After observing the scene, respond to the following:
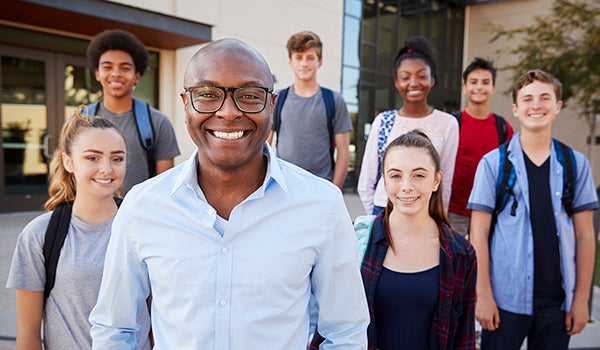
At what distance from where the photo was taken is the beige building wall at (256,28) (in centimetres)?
1009

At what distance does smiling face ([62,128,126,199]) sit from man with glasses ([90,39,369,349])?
869 mm

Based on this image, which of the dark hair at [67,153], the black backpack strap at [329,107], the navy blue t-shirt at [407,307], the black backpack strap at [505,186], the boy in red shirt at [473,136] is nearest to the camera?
the navy blue t-shirt at [407,307]

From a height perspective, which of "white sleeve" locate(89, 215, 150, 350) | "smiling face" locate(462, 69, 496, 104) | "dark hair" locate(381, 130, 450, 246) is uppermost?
"smiling face" locate(462, 69, 496, 104)

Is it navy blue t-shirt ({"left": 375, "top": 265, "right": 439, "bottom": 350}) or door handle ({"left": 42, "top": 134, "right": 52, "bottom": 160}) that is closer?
navy blue t-shirt ({"left": 375, "top": 265, "right": 439, "bottom": 350})

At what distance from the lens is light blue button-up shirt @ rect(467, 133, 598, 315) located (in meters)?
2.59

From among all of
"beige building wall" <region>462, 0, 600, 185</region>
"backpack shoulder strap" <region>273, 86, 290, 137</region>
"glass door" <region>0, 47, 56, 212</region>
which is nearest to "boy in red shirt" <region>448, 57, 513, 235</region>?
"backpack shoulder strap" <region>273, 86, 290, 137</region>

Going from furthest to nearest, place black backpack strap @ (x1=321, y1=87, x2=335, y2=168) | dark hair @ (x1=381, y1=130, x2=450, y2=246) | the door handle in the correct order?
the door handle, black backpack strap @ (x1=321, y1=87, x2=335, y2=168), dark hair @ (x1=381, y1=130, x2=450, y2=246)

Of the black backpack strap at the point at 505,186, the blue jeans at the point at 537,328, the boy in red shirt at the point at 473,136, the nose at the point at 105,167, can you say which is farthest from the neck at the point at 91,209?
the boy in red shirt at the point at 473,136

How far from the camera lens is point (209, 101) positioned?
1388 millimetres

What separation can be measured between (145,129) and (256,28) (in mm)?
8932

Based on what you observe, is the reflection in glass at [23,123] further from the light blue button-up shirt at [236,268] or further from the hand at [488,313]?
the hand at [488,313]

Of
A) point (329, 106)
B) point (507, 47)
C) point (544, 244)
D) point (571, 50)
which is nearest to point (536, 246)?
point (544, 244)

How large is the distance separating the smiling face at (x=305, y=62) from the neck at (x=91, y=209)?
201cm

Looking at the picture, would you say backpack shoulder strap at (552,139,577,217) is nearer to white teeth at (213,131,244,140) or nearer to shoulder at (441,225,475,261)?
shoulder at (441,225,475,261)
